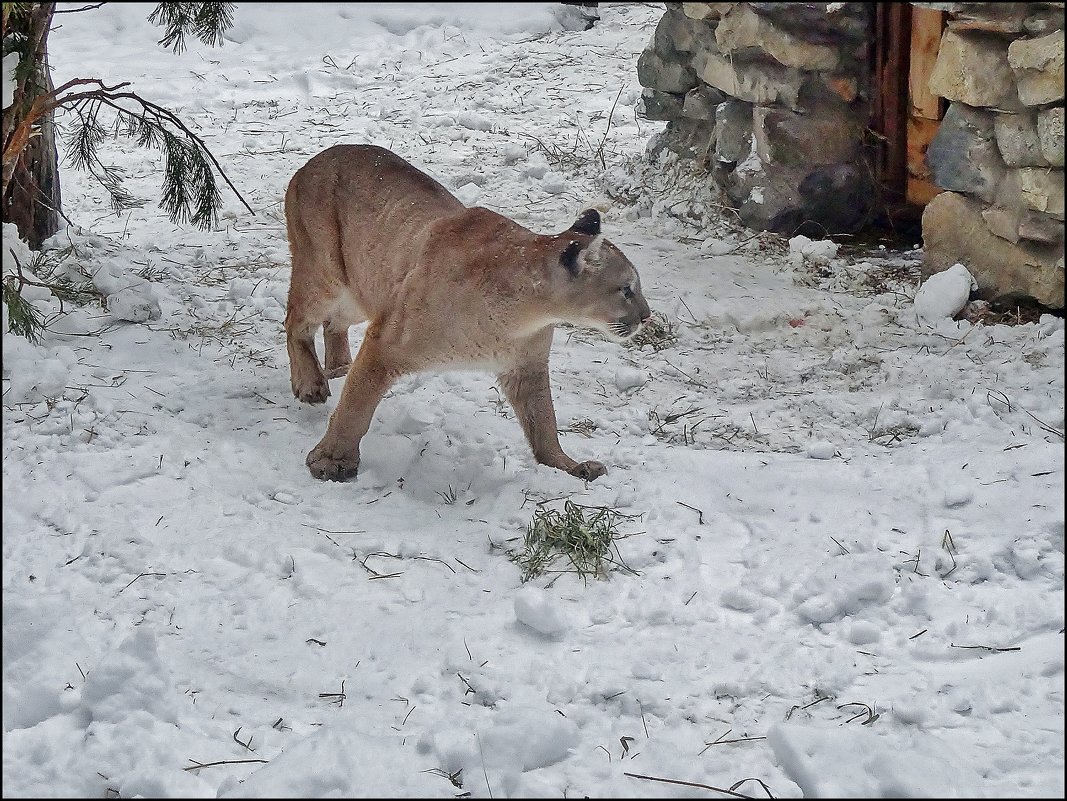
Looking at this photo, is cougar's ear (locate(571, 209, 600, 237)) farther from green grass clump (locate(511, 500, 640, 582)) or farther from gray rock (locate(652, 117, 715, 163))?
gray rock (locate(652, 117, 715, 163))

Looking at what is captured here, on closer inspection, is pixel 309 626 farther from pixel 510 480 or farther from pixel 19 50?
pixel 19 50

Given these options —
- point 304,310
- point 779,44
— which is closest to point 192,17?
point 304,310

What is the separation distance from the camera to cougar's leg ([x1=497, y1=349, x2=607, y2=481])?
16.1ft

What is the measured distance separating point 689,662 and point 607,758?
0.59 meters

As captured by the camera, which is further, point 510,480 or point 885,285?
point 885,285

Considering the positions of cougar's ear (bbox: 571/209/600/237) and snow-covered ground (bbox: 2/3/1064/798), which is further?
cougar's ear (bbox: 571/209/600/237)

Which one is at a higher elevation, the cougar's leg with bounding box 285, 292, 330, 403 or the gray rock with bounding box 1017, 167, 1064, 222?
the gray rock with bounding box 1017, 167, 1064, 222

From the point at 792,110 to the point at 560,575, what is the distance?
4396 millimetres

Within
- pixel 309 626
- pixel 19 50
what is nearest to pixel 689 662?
pixel 309 626

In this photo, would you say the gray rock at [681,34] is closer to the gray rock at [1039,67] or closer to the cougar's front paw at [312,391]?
the gray rock at [1039,67]

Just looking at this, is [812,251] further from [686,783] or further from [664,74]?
[686,783]

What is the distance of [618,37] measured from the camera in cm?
1210

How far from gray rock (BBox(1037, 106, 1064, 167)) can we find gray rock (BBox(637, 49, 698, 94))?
325 centimetres

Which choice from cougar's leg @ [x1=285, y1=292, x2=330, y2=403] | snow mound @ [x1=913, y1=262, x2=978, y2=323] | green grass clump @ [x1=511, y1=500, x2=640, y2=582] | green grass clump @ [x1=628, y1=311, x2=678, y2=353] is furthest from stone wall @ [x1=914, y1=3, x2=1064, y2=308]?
cougar's leg @ [x1=285, y1=292, x2=330, y2=403]
